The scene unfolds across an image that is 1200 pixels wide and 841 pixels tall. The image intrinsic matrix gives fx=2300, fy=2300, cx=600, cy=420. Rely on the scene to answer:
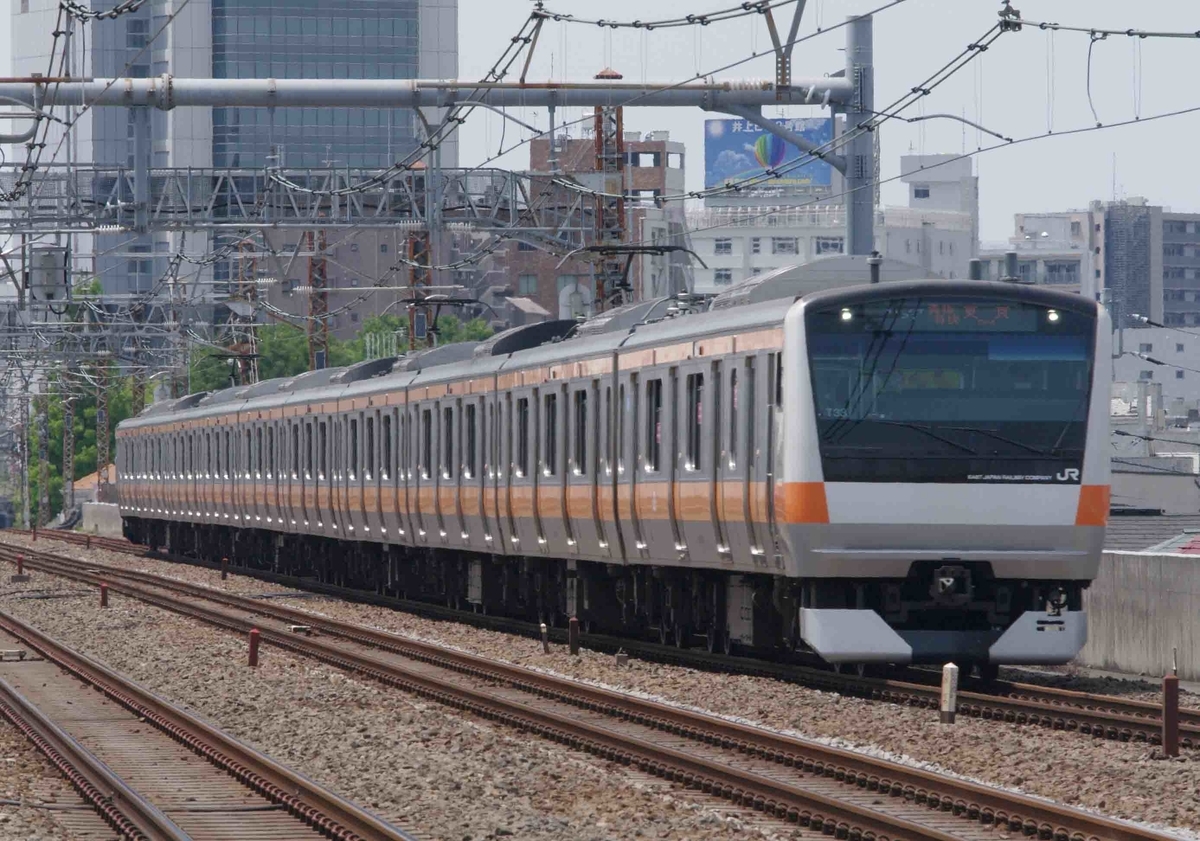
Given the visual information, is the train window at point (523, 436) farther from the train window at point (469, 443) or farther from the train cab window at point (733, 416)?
the train cab window at point (733, 416)

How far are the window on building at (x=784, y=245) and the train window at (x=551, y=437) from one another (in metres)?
117

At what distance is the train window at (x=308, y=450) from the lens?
35188 millimetres

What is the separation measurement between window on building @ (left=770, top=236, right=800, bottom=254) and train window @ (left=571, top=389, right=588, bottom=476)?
118m

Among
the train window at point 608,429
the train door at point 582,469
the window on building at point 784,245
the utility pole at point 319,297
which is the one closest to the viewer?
the train window at point 608,429

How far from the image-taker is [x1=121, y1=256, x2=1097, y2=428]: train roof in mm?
16328

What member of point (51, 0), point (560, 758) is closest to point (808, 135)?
point (51, 0)

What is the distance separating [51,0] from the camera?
167 m

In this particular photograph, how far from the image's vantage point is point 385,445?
30.4 metres

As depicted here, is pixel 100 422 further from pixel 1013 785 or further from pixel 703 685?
pixel 1013 785

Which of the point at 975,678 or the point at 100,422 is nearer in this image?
the point at 975,678

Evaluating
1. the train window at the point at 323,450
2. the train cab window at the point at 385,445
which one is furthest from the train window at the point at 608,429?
the train window at the point at 323,450

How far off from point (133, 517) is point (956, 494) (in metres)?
43.5

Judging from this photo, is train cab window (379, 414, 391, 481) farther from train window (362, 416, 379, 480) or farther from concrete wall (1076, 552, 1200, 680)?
concrete wall (1076, 552, 1200, 680)

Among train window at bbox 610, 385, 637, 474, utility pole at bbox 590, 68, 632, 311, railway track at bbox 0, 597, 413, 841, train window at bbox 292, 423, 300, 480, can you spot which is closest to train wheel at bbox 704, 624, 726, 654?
train window at bbox 610, 385, 637, 474
